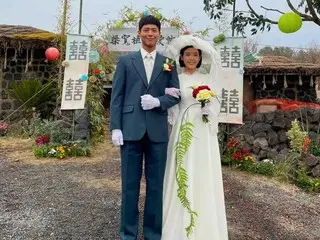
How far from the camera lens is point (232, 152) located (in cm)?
670

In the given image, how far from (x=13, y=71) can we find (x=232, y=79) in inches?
260

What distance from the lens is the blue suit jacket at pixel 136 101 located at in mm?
2762

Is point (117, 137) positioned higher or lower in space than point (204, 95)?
lower

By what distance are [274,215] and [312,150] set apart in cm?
319

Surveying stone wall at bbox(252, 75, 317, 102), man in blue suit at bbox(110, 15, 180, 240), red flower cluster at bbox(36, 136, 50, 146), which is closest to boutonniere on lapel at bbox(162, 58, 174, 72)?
man in blue suit at bbox(110, 15, 180, 240)

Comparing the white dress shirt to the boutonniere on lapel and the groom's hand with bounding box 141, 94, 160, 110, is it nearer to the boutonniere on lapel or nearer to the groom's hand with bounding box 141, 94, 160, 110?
the boutonniere on lapel

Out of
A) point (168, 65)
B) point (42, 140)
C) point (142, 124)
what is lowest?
point (42, 140)

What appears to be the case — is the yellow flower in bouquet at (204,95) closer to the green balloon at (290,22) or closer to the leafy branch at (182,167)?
the leafy branch at (182,167)

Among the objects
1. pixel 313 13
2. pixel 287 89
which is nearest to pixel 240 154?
pixel 313 13

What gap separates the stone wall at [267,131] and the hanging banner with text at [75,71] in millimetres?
2920

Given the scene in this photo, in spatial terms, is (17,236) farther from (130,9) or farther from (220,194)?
(130,9)

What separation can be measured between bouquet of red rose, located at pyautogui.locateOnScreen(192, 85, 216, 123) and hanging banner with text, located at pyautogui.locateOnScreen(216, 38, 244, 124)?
119 inches

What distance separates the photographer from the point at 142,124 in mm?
Result: 2754

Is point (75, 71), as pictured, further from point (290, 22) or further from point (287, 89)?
point (287, 89)
